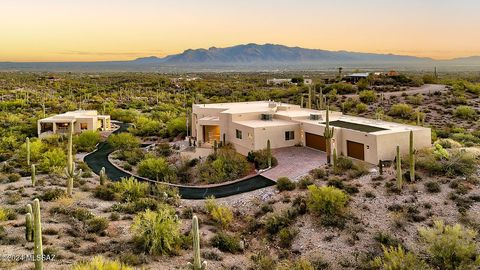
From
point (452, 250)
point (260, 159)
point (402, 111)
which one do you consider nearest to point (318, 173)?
point (260, 159)

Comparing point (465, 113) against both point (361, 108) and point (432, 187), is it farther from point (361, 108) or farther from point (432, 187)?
point (432, 187)

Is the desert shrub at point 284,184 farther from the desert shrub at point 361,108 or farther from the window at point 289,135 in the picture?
the desert shrub at point 361,108

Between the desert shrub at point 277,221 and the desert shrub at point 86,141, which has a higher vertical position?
the desert shrub at point 86,141

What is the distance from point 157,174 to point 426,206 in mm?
17560

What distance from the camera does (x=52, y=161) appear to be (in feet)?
89.9

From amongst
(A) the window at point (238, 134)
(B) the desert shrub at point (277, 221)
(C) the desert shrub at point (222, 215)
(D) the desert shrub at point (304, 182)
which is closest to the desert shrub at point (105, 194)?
(C) the desert shrub at point (222, 215)

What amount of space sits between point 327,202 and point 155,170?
14053 mm

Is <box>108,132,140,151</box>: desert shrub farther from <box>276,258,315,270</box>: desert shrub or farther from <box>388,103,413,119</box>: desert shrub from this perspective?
<box>388,103,413,119</box>: desert shrub

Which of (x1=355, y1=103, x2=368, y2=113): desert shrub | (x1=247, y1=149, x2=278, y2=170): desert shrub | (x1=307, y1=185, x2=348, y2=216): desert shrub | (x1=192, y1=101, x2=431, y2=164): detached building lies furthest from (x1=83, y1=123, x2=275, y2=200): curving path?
(x1=355, y1=103, x2=368, y2=113): desert shrub

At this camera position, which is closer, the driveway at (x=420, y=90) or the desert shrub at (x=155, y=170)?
the desert shrub at (x=155, y=170)

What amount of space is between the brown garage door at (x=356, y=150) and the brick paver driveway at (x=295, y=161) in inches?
68.0

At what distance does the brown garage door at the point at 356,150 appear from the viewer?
25987 millimetres

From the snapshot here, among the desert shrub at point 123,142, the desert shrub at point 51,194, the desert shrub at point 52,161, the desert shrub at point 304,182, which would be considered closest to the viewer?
the desert shrub at point 51,194

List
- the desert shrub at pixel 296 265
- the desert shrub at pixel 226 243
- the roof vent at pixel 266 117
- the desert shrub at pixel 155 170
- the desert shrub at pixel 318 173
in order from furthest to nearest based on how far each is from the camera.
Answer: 1. the roof vent at pixel 266 117
2. the desert shrub at pixel 155 170
3. the desert shrub at pixel 318 173
4. the desert shrub at pixel 226 243
5. the desert shrub at pixel 296 265
